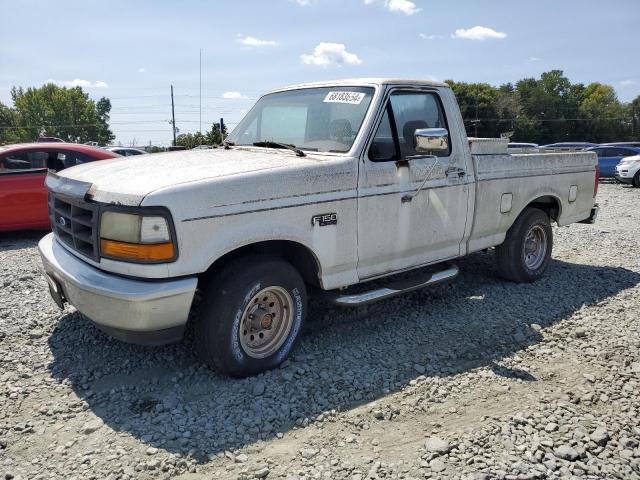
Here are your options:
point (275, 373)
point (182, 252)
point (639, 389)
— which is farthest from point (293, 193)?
point (639, 389)

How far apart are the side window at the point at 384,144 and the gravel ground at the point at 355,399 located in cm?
153

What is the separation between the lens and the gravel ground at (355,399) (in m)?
2.85

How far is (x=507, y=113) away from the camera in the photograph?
6938 cm

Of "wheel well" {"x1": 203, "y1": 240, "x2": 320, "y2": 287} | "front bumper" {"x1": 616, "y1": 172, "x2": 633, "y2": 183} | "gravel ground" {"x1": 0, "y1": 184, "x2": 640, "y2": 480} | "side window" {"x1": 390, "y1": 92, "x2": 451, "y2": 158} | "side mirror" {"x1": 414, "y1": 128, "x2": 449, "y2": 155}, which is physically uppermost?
"side window" {"x1": 390, "y1": 92, "x2": 451, "y2": 158}

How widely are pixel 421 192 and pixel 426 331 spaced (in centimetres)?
123

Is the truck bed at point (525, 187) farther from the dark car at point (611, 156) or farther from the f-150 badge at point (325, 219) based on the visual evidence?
the dark car at point (611, 156)

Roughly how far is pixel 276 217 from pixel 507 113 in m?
72.4

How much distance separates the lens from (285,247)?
4047 mm

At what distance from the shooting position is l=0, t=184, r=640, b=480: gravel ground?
2.85m

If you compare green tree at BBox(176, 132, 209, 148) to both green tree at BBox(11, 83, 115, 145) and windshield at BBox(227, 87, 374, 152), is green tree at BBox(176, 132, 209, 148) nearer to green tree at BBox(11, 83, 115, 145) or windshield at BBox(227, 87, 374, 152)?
windshield at BBox(227, 87, 374, 152)

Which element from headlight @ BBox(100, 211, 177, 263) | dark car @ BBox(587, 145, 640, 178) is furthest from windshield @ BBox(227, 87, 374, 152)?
dark car @ BBox(587, 145, 640, 178)

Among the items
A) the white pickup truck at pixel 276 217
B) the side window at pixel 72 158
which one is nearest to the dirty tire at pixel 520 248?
the white pickup truck at pixel 276 217

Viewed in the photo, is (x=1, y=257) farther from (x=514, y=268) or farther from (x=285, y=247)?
(x=514, y=268)

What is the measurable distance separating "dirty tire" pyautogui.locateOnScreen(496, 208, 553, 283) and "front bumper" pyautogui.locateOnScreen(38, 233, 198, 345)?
381 centimetres
